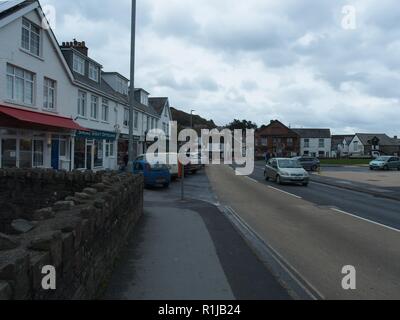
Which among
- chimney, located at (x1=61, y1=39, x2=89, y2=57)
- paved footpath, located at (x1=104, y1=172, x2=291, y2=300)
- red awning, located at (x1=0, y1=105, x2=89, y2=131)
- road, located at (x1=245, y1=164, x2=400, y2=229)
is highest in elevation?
chimney, located at (x1=61, y1=39, x2=89, y2=57)

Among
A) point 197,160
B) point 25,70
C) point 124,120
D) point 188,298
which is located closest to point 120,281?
point 188,298

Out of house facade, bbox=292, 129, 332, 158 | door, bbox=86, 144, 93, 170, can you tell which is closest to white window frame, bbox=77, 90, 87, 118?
door, bbox=86, 144, 93, 170

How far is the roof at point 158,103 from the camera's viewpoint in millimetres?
59219

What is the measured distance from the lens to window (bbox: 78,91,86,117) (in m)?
29.6

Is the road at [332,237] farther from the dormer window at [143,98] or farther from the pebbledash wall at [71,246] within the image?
the dormer window at [143,98]

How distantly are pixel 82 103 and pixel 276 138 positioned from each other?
78365 millimetres

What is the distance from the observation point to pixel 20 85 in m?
22.1

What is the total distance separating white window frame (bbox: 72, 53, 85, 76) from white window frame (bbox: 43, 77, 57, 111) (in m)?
4.36

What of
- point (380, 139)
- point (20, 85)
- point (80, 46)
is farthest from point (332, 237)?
point (380, 139)

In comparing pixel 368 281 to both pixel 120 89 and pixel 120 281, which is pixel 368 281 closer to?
pixel 120 281

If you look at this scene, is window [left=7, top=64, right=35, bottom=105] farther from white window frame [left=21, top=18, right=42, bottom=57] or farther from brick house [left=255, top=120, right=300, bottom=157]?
brick house [left=255, top=120, right=300, bottom=157]

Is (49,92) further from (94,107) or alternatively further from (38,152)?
(94,107)

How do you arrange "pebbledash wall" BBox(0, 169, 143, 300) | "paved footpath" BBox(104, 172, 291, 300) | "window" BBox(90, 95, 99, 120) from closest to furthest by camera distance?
"pebbledash wall" BBox(0, 169, 143, 300), "paved footpath" BBox(104, 172, 291, 300), "window" BBox(90, 95, 99, 120)
